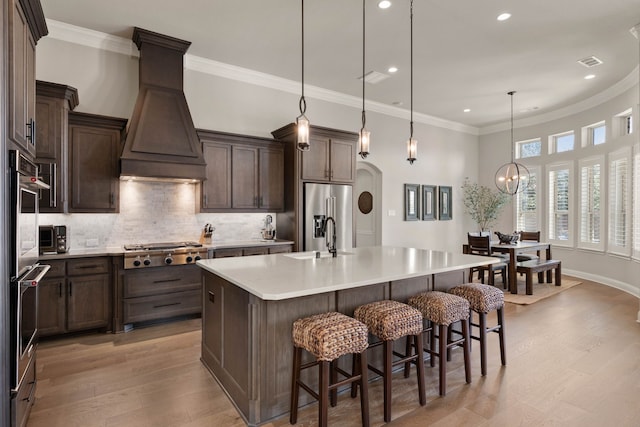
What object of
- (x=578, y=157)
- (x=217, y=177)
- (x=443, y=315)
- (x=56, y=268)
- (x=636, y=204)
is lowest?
(x=443, y=315)

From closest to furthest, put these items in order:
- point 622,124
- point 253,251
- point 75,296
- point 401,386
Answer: point 401,386 < point 75,296 < point 253,251 < point 622,124

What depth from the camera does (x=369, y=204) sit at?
7.18 metres

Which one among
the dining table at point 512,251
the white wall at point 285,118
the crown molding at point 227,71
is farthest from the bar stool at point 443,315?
the crown molding at point 227,71

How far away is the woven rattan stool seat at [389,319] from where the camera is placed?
88.8 inches

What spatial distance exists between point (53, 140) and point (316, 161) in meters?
3.12

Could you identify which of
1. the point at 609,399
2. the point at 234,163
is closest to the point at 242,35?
the point at 234,163

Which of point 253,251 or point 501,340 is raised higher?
point 253,251

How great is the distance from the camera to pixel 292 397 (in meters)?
2.18

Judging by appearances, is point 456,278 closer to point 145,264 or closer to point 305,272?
point 305,272

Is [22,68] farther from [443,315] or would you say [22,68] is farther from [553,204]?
[553,204]

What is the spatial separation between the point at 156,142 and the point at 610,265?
7.54 metres

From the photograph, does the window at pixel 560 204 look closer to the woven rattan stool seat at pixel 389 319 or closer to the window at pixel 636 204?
the window at pixel 636 204

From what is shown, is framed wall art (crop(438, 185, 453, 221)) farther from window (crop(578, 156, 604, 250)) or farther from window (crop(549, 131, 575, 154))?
window (crop(578, 156, 604, 250))

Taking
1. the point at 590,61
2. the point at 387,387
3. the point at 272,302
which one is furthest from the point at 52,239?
the point at 590,61
